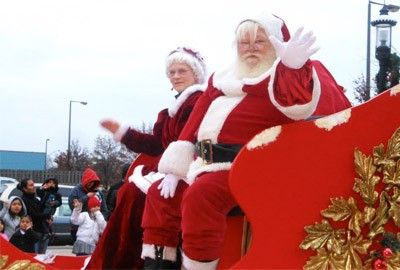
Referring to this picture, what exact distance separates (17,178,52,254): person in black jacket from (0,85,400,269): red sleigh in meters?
5.04

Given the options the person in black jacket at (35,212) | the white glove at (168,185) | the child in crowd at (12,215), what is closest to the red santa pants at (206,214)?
the white glove at (168,185)

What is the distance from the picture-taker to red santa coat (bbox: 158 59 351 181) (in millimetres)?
2576

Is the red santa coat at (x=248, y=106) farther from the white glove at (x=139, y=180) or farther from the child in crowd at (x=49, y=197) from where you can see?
the child in crowd at (x=49, y=197)

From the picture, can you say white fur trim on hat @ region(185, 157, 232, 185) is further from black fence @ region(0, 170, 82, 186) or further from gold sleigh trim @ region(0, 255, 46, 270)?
black fence @ region(0, 170, 82, 186)

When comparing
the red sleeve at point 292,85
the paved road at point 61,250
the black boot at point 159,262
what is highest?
the red sleeve at point 292,85

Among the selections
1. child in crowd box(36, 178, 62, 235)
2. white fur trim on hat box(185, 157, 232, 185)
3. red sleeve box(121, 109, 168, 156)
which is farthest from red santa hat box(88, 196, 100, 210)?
white fur trim on hat box(185, 157, 232, 185)

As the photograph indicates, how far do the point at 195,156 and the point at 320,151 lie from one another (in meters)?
0.63

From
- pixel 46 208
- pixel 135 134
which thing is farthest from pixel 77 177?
pixel 135 134

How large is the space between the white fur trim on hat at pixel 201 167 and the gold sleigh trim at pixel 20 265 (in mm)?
724

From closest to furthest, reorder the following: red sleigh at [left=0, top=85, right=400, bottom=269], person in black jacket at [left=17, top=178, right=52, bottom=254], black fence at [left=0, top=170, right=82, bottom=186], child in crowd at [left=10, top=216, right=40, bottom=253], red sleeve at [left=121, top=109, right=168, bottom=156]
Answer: red sleigh at [left=0, top=85, right=400, bottom=269] < red sleeve at [left=121, top=109, right=168, bottom=156] < child in crowd at [left=10, top=216, right=40, bottom=253] < person in black jacket at [left=17, top=178, right=52, bottom=254] < black fence at [left=0, top=170, right=82, bottom=186]

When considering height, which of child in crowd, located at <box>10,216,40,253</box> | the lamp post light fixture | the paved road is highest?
the lamp post light fixture

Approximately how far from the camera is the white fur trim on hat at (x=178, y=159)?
2.94m

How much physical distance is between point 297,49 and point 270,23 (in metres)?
0.33

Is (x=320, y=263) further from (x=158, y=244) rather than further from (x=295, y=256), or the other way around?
(x=158, y=244)
